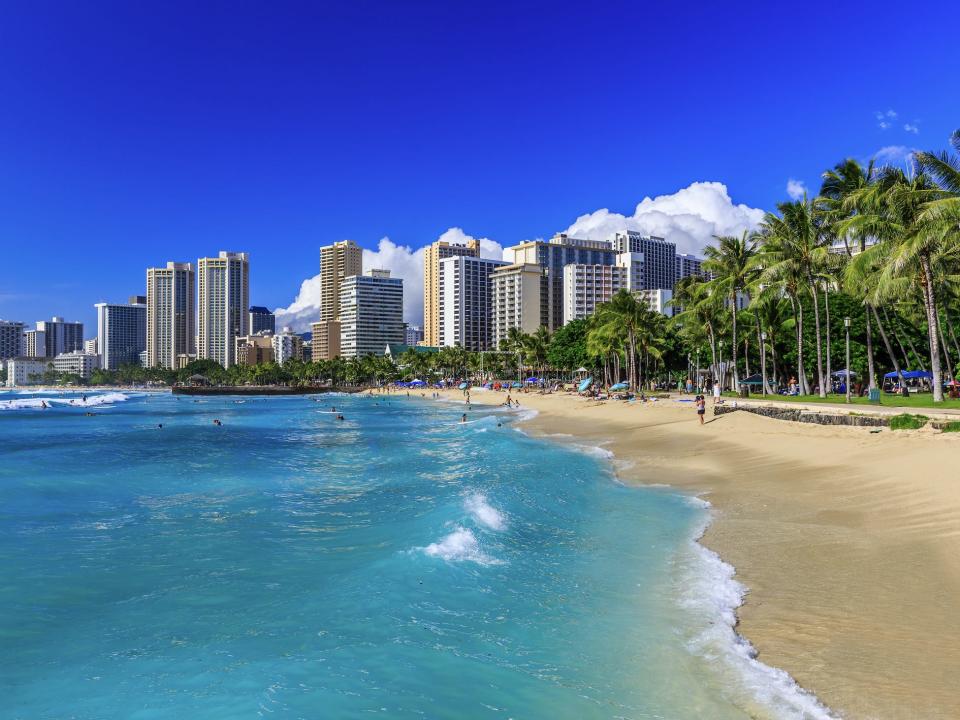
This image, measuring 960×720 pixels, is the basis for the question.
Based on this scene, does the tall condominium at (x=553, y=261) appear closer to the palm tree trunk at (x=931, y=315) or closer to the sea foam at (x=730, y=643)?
the palm tree trunk at (x=931, y=315)

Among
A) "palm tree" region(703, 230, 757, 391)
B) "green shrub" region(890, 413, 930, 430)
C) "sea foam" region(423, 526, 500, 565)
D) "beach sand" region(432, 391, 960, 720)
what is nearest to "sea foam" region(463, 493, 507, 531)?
"sea foam" region(423, 526, 500, 565)

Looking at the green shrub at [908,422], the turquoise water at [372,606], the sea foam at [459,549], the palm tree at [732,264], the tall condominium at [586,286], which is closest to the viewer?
the turquoise water at [372,606]

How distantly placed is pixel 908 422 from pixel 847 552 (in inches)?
506

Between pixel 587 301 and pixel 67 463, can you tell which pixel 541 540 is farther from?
pixel 587 301

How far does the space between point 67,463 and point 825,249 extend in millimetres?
41401

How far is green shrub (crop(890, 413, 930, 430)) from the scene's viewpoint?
2027 centimetres

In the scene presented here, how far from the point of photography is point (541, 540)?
1289cm

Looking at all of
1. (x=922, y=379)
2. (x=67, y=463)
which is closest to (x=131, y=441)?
(x=67, y=463)

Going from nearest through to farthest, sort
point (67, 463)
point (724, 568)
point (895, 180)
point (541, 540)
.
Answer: point (724, 568) < point (541, 540) < point (67, 463) < point (895, 180)

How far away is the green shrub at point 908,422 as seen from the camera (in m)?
20.3

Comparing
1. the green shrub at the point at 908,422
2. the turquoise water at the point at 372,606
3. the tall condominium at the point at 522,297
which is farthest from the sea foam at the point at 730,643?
the tall condominium at the point at 522,297

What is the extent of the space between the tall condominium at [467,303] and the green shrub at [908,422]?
550ft

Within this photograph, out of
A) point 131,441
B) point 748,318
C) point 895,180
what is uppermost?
point 895,180

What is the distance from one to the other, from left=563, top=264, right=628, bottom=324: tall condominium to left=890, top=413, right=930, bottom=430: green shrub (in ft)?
474
